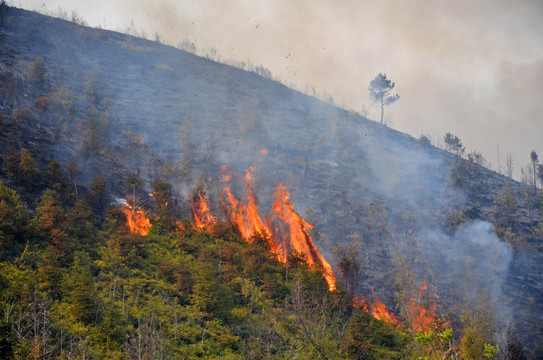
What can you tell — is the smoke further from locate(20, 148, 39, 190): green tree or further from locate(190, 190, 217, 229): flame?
locate(20, 148, 39, 190): green tree

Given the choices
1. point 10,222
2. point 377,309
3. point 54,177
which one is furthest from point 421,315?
point 54,177

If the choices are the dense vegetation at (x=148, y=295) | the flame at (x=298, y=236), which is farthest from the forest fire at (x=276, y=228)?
the dense vegetation at (x=148, y=295)

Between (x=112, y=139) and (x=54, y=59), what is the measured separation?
73.5 feet

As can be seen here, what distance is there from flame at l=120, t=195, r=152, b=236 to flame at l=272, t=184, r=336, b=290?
14.4 m

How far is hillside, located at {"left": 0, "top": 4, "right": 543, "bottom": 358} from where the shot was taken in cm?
4350

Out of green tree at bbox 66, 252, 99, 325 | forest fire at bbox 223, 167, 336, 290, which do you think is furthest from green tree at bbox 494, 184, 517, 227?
green tree at bbox 66, 252, 99, 325

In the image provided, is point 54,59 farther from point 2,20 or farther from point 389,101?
point 389,101

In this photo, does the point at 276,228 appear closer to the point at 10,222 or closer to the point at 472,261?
the point at 472,261

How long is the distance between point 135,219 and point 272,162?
2472 centimetres

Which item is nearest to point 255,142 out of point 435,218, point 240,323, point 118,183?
point 118,183

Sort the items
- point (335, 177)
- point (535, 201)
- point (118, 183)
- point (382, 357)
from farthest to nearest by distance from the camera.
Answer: point (535, 201) → point (335, 177) → point (118, 183) → point (382, 357)

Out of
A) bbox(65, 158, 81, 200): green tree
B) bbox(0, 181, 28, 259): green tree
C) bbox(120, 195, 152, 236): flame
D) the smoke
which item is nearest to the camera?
bbox(0, 181, 28, 259): green tree

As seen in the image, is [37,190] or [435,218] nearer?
[37,190]

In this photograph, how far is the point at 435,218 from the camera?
2152 inches
